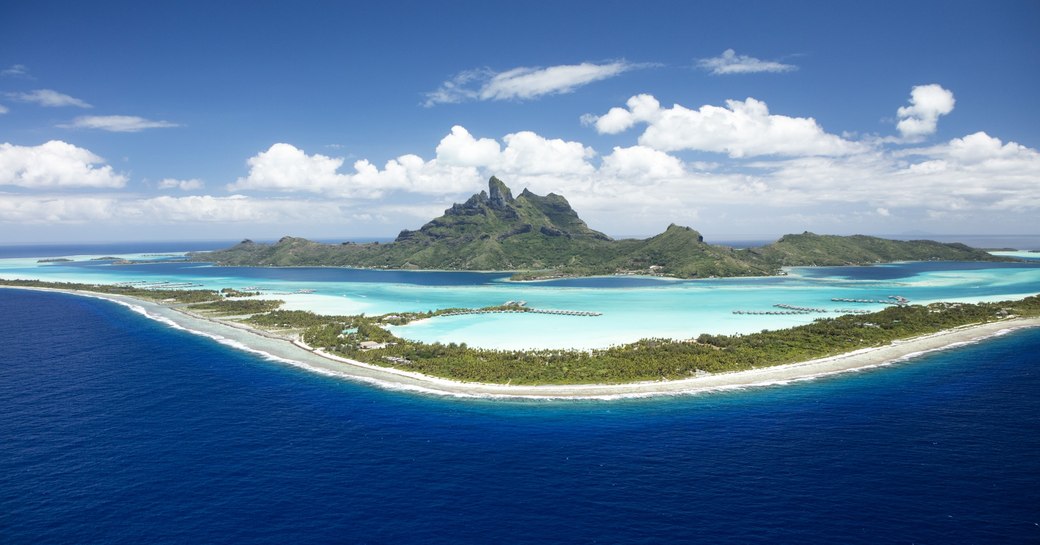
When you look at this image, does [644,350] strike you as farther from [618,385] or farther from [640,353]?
[618,385]

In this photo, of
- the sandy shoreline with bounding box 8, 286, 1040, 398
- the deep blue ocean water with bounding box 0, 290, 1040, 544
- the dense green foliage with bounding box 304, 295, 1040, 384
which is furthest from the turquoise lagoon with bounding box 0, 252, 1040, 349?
the deep blue ocean water with bounding box 0, 290, 1040, 544

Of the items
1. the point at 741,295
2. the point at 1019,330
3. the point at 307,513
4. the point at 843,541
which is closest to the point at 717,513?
the point at 843,541

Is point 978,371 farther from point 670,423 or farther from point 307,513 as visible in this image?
point 307,513

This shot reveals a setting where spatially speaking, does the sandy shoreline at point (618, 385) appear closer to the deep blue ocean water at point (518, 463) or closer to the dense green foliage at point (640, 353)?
the dense green foliage at point (640, 353)

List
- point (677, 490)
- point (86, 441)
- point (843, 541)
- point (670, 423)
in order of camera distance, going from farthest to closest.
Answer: point (670, 423), point (86, 441), point (677, 490), point (843, 541)

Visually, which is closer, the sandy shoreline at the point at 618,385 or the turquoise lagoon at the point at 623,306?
the sandy shoreline at the point at 618,385

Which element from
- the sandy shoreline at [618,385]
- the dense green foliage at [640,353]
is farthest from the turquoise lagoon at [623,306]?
the sandy shoreline at [618,385]
